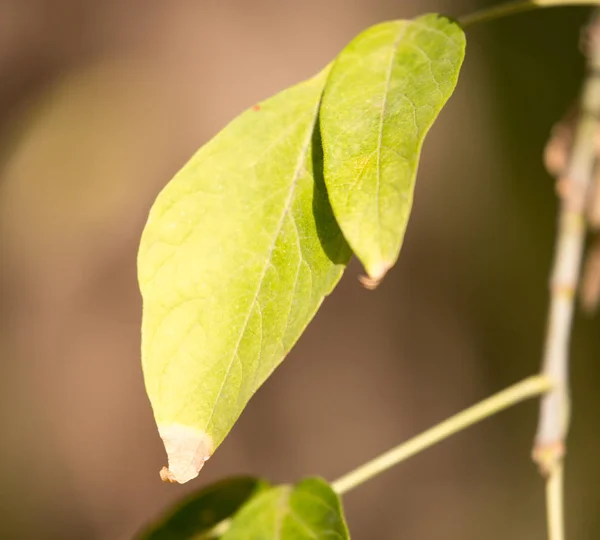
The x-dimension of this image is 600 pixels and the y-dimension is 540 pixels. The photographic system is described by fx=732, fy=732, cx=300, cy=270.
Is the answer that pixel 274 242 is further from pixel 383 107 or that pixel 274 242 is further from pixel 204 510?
pixel 204 510

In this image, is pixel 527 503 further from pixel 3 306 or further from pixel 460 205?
pixel 3 306

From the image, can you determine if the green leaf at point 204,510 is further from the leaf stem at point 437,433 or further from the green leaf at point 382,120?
the green leaf at point 382,120

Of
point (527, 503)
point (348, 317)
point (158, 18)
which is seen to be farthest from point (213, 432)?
point (158, 18)

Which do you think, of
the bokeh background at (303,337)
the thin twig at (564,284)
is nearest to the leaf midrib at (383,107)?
the thin twig at (564,284)

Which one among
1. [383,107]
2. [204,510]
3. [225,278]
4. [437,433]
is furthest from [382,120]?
[204,510]

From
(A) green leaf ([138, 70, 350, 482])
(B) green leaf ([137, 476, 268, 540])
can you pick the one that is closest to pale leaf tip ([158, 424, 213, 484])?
(A) green leaf ([138, 70, 350, 482])

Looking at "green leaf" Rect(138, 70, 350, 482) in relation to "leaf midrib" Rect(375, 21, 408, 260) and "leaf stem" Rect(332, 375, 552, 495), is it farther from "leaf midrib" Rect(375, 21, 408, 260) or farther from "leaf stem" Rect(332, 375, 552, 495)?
"leaf stem" Rect(332, 375, 552, 495)
